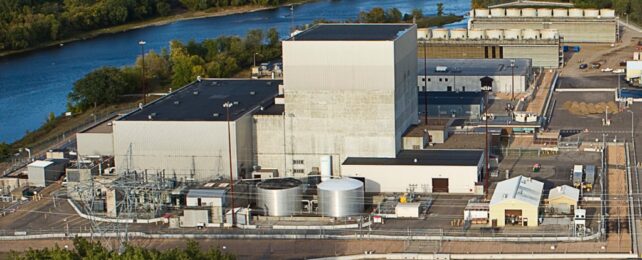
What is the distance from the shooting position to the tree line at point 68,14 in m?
29.0

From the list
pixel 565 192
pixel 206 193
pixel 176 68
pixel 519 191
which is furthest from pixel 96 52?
pixel 565 192

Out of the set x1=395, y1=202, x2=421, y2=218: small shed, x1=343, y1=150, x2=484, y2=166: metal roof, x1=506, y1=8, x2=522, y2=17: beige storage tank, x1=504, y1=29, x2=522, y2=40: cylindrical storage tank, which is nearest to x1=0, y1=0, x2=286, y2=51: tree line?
x1=506, y1=8, x2=522, y2=17: beige storage tank

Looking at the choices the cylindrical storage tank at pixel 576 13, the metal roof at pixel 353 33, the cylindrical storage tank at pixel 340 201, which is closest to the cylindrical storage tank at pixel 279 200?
the cylindrical storage tank at pixel 340 201

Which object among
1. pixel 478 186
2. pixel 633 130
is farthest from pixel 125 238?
pixel 633 130

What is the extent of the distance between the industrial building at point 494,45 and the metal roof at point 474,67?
1.34m

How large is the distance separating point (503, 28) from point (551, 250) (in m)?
14.8

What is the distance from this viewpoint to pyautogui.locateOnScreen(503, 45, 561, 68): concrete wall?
2242 centimetres

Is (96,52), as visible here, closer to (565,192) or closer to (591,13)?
(591,13)

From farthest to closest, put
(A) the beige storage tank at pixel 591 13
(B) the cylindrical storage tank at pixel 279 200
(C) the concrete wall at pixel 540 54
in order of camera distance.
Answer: (A) the beige storage tank at pixel 591 13, (C) the concrete wall at pixel 540 54, (B) the cylindrical storage tank at pixel 279 200

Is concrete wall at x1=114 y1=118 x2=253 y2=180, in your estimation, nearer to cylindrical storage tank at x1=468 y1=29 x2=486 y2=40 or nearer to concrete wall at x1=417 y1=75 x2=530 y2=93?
concrete wall at x1=417 y1=75 x2=530 y2=93

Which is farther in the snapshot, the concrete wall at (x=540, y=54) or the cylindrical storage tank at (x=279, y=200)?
the concrete wall at (x=540, y=54)

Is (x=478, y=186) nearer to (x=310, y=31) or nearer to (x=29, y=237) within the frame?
(x=310, y=31)

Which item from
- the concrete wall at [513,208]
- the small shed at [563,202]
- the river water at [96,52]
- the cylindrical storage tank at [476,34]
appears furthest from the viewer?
the cylindrical storage tank at [476,34]

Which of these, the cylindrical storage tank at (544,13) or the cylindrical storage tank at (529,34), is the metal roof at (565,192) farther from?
the cylindrical storage tank at (544,13)
